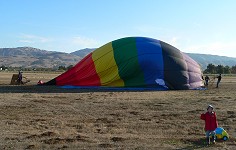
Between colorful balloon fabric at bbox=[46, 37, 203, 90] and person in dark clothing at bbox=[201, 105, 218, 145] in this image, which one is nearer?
person in dark clothing at bbox=[201, 105, 218, 145]

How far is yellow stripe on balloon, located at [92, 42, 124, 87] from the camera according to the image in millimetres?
21781

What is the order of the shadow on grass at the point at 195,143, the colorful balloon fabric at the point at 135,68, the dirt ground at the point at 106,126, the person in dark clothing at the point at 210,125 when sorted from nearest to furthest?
1. the shadow on grass at the point at 195,143
2. the dirt ground at the point at 106,126
3. the person in dark clothing at the point at 210,125
4. the colorful balloon fabric at the point at 135,68

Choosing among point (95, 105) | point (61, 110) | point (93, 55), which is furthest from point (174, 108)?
point (93, 55)

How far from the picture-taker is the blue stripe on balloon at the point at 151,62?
21.7 meters

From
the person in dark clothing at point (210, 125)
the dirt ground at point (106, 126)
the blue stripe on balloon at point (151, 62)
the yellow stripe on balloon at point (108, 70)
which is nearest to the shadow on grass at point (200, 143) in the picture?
the dirt ground at point (106, 126)

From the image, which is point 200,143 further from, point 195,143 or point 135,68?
point 135,68

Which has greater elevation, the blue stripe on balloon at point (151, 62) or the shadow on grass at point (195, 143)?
the blue stripe on balloon at point (151, 62)

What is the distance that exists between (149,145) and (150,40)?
663 inches

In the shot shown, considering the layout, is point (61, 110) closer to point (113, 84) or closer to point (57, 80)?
point (113, 84)

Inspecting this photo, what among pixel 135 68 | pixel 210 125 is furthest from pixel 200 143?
pixel 135 68

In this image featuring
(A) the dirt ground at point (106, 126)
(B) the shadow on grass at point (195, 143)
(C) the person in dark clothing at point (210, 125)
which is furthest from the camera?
(C) the person in dark clothing at point (210, 125)

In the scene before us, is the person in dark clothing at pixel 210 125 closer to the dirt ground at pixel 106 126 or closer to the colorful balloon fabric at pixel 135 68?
the dirt ground at pixel 106 126

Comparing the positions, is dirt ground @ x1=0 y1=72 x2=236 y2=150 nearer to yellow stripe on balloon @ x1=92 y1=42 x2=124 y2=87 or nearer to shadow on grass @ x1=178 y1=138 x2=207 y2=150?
shadow on grass @ x1=178 y1=138 x2=207 y2=150

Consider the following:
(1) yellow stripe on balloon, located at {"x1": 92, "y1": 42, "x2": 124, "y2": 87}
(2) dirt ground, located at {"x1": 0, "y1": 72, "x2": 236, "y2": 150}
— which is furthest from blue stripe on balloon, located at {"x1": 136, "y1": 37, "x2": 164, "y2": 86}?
(2) dirt ground, located at {"x1": 0, "y1": 72, "x2": 236, "y2": 150}
